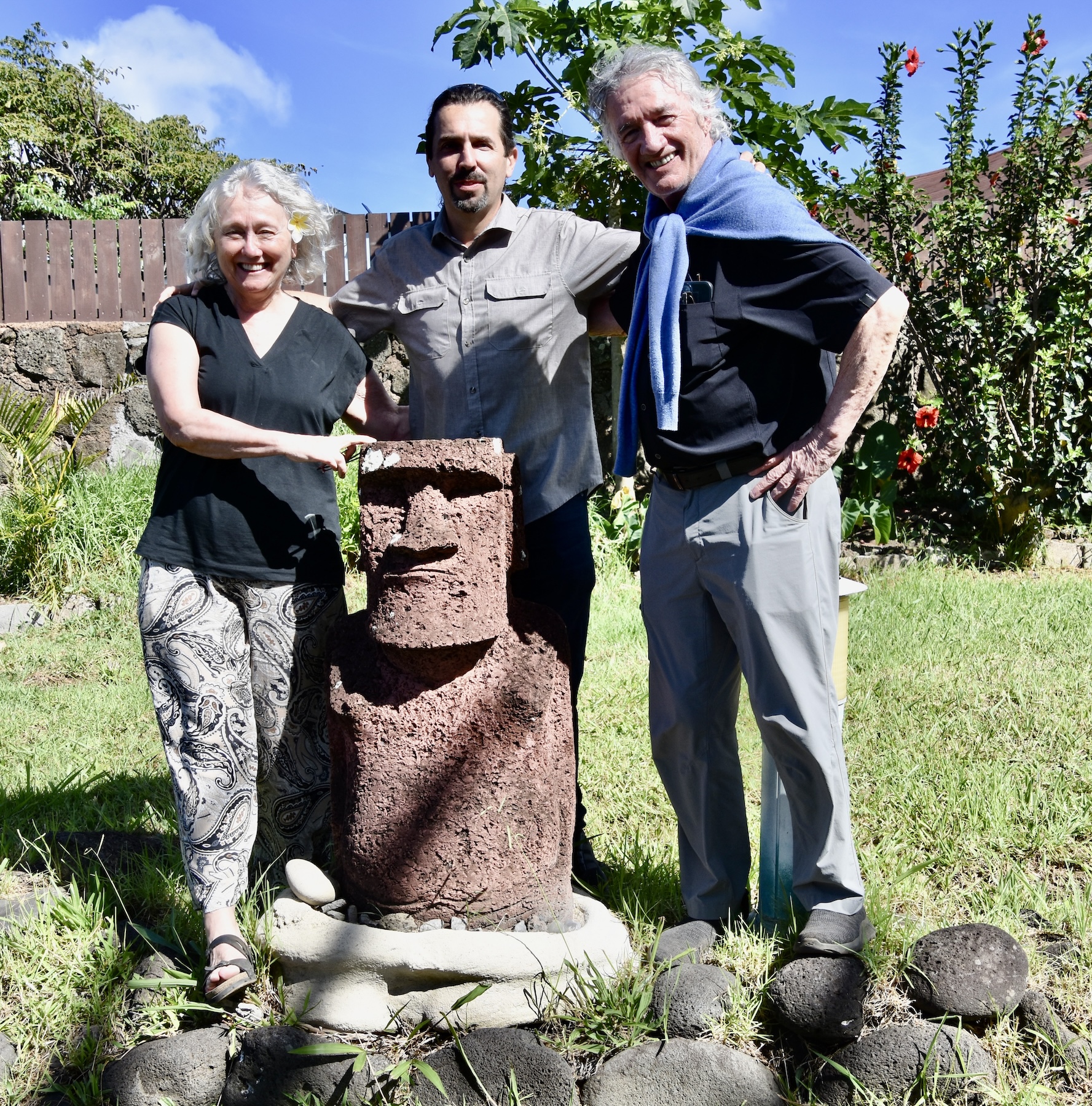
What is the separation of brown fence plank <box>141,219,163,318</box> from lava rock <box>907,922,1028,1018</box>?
7.43m

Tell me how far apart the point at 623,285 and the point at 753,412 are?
56 cm

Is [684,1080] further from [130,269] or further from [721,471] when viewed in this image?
[130,269]

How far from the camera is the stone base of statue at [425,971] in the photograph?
7.61 ft

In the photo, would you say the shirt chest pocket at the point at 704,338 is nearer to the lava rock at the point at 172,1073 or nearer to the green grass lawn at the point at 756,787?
the green grass lawn at the point at 756,787

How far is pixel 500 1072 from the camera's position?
7.20 ft

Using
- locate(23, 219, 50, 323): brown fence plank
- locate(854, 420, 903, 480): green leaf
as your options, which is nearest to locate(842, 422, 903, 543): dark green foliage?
locate(854, 420, 903, 480): green leaf

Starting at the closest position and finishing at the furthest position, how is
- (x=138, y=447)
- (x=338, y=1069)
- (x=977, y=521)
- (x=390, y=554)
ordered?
(x=338, y=1069) < (x=390, y=554) < (x=977, y=521) < (x=138, y=447)

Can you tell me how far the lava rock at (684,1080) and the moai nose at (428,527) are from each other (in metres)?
1.19

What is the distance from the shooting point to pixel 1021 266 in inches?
265

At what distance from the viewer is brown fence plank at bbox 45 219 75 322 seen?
26.1ft

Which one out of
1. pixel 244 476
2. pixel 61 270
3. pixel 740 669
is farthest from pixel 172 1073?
pixel 61 270

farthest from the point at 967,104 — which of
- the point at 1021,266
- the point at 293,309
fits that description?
the point at 293,309

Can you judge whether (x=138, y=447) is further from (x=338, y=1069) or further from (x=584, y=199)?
(x=338, y=1069)

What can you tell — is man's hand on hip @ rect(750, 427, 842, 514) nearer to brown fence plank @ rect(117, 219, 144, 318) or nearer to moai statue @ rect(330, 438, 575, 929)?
moai statue @ rect(330, 438, 575, 929)
